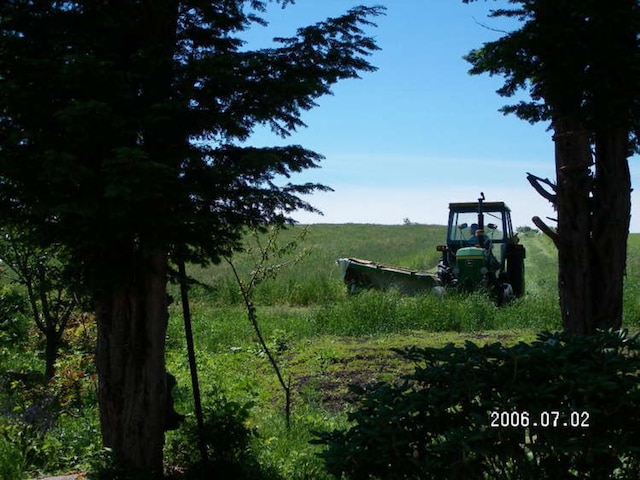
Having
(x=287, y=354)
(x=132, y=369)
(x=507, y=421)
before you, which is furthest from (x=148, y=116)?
(x=287, y=354)

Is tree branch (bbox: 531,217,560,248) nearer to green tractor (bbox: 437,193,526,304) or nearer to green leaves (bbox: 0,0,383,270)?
green leaves (bbox: 0,0,383,270)

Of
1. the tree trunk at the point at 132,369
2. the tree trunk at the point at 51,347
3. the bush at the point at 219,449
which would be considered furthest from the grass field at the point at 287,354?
the tree trunk at the point at 132,369

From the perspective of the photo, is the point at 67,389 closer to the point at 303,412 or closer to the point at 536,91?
the point at 303,412

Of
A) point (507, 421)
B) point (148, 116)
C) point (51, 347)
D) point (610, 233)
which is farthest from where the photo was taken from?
point (51, 347)

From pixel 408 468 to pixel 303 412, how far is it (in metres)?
3.82

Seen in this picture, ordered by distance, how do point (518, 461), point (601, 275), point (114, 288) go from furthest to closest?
point (601, 275)
point (114, 288)
point (518, 461)

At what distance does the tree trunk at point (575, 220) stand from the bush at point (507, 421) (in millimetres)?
2003

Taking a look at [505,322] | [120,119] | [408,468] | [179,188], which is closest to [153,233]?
[179,188]

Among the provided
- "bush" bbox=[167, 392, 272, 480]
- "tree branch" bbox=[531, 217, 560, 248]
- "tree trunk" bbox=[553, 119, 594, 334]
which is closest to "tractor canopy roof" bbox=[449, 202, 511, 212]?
"tree branch" bbox=[531, 217, 560, 248]

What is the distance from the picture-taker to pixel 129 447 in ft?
15.3

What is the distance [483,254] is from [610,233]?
10593mm

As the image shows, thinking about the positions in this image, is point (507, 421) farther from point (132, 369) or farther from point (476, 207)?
point (476, 207)

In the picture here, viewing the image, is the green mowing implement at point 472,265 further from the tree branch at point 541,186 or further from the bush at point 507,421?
the bush at point 507,421

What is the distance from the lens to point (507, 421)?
10.5 feet
